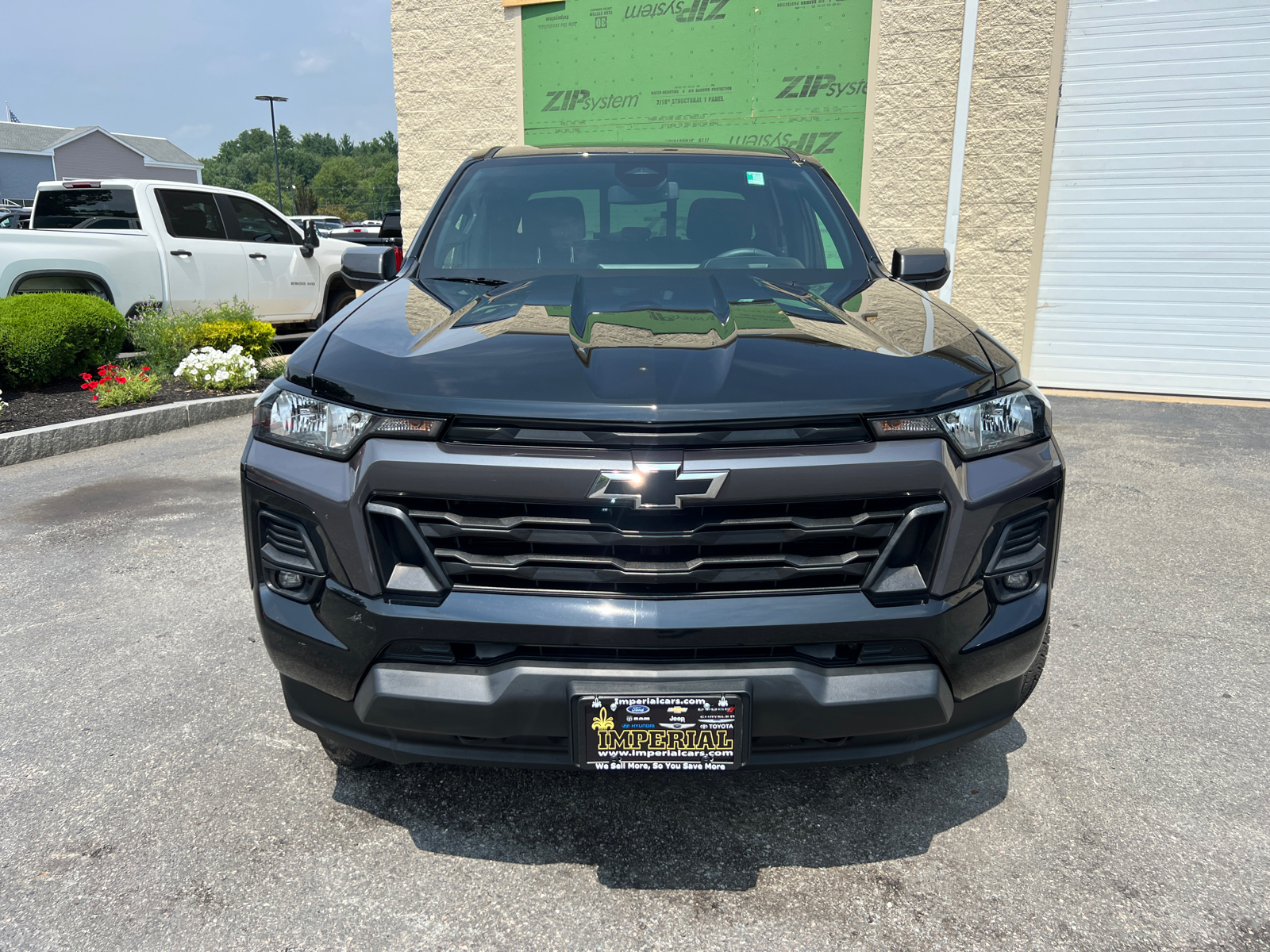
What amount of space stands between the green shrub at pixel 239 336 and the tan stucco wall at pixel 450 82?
141 inches

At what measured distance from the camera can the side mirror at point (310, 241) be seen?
1005cm

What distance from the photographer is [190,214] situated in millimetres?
9500

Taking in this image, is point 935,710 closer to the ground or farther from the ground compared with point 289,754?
farther from the ground

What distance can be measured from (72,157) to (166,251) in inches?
2644

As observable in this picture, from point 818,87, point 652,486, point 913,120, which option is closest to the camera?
point 652,486

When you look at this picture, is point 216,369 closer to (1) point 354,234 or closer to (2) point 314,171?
(1) point 354,234

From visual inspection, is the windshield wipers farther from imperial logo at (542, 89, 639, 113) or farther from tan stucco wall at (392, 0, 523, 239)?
tan stucco wall at (392, 0, 523, 239)

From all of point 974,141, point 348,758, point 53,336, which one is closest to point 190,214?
point 53,336

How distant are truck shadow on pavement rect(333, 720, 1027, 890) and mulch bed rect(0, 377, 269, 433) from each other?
4844mm

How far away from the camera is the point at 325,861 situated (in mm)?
2201

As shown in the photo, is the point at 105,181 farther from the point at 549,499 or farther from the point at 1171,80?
the point at 1171,80

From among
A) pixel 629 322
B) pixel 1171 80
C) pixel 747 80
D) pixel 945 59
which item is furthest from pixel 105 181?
pixel 1171 80

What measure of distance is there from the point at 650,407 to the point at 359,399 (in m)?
0.65

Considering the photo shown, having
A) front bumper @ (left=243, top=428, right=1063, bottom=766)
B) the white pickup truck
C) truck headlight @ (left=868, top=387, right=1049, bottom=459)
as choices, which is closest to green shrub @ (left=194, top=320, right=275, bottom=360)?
the white pickup truck
